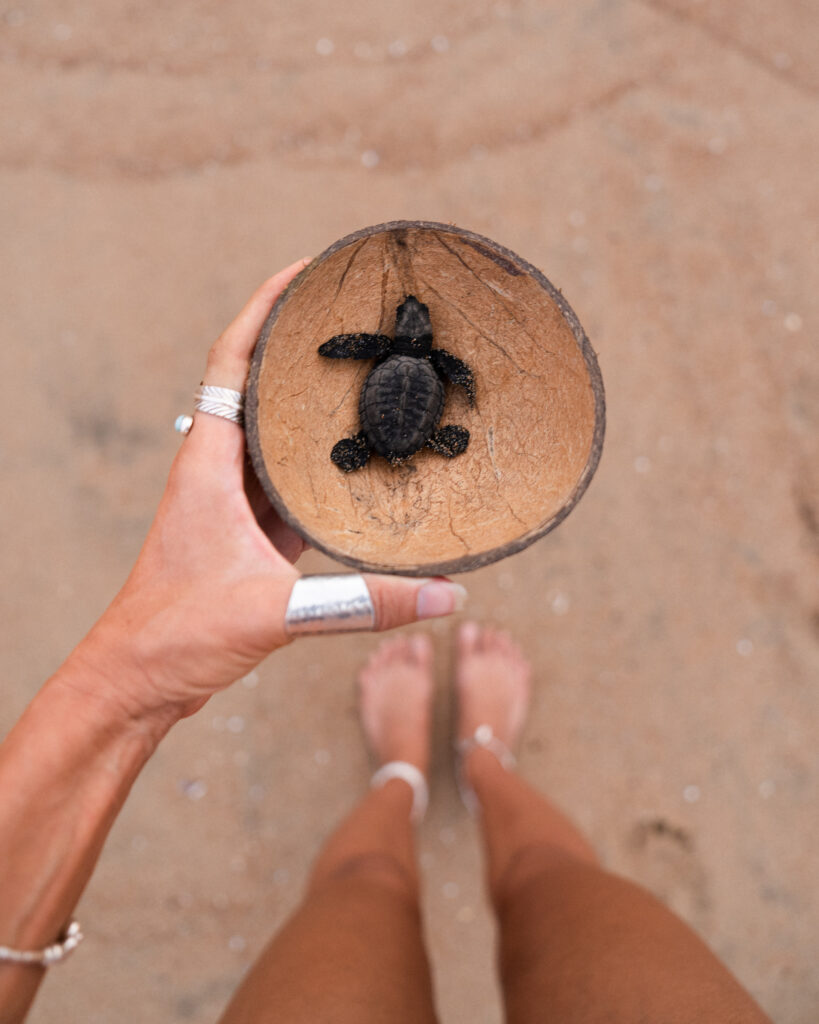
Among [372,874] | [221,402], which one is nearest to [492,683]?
[372,874]

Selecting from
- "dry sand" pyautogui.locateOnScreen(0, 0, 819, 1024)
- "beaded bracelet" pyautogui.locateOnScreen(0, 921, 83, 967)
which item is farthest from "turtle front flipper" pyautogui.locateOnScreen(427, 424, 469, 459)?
"beaded bracelet" pyautogui.locateOnScreen(0, 921, 83, 967)

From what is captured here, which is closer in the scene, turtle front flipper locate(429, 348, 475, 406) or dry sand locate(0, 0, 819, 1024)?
turtle front flipper locate(429, 348, 475, 406)

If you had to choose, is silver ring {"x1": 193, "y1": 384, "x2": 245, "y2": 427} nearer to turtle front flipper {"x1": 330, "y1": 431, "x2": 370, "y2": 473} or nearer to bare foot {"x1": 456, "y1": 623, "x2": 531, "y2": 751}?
turtle front flipper {"x1": 330, "y1": 431, "x2": 370, "y2": 473}

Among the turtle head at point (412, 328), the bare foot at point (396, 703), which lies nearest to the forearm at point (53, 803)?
the turtle head at point (412, 328)

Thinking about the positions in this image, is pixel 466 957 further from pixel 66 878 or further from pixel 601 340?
pixel 601 340

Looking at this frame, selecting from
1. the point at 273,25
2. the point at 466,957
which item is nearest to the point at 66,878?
the point at 466,957
